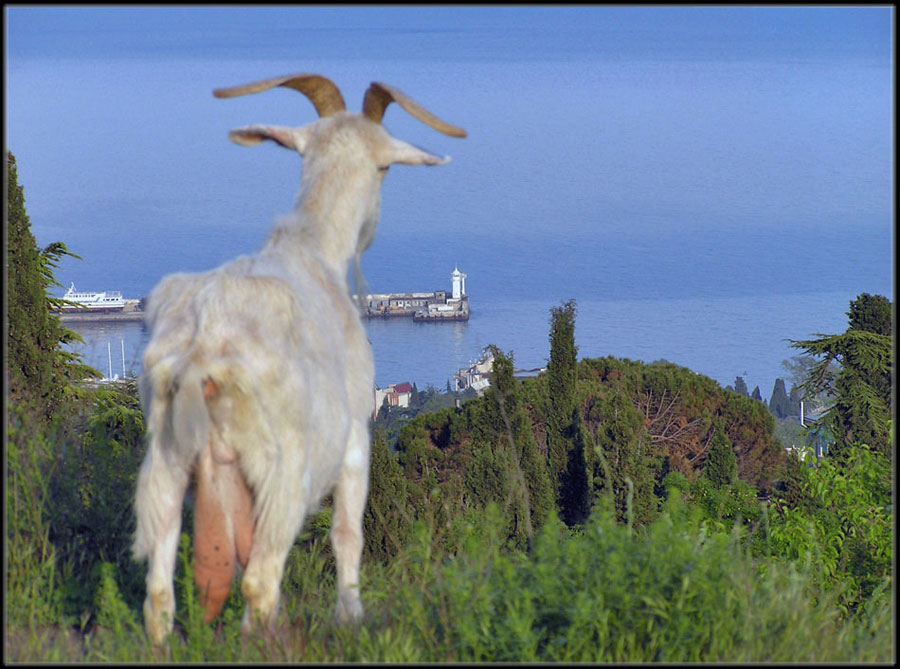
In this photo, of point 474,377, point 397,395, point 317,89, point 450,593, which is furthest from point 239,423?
point 474,377

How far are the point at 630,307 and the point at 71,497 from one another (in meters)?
74.6

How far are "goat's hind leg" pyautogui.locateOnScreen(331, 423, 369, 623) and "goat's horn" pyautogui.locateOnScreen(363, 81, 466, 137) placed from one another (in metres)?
1.48

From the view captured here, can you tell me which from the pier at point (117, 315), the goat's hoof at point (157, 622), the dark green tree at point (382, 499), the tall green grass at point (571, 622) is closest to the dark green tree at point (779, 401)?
the pier at point (117, 315)

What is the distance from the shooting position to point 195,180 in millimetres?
104125

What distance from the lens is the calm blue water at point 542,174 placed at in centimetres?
6650

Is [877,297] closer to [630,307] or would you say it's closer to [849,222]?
[630,307]

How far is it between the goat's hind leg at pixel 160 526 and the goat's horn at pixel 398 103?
2.08 metres

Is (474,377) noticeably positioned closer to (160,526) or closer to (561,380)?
(561,380)

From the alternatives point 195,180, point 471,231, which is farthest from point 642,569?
point 195,180

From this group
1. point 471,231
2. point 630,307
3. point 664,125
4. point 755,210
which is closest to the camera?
point 630,307

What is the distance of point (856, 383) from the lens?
23438mm

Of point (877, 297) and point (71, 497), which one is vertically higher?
point (877, 297)

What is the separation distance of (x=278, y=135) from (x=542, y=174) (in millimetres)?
120014

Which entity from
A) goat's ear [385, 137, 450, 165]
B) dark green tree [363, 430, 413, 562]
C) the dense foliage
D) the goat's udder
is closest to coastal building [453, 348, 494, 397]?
dark green tree [363, 430, 413, 562]
